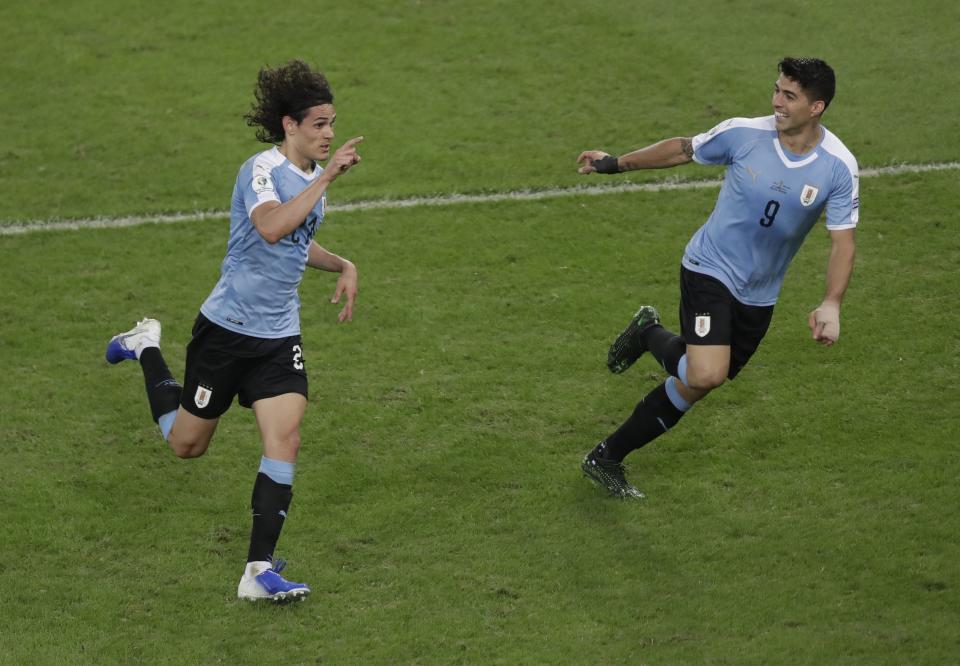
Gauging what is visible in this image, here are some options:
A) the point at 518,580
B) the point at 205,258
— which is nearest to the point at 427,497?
the point at 518,580

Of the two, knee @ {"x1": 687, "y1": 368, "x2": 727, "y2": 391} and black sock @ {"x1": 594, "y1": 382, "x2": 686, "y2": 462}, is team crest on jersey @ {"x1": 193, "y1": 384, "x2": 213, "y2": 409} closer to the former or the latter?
black sock @ {"x1": 594, "y1": 382, "x2": 686, "y2": 462}

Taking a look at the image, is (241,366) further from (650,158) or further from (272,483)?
(650,158)

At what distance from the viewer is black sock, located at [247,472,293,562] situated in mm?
6727

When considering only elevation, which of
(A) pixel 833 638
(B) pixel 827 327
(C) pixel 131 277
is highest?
(B) pixel 827 327

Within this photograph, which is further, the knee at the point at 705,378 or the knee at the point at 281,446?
the knee at the point at 705,378

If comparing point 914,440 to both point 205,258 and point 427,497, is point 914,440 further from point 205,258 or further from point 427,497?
point 205,258

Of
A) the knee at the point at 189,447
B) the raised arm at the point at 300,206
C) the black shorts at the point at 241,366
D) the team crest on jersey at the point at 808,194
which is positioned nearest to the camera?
the raised arm at the point at 300,206

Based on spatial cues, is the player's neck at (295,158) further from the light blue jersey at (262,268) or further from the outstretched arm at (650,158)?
the outstretched arm at (650,158)

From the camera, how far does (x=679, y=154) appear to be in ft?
24.7

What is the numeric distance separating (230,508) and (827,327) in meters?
3.29

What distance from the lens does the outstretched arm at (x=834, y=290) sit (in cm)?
666

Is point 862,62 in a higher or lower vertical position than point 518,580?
higher

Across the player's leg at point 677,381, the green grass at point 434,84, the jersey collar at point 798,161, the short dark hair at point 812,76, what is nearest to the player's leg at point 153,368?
the player's leg at point 677,381

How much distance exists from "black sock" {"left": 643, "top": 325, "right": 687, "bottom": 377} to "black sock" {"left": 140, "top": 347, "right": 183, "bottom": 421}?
2.67 metres
